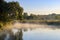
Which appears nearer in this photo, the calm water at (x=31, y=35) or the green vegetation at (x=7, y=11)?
the calm water at (x=31, y=35)

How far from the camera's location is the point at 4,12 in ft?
57.0

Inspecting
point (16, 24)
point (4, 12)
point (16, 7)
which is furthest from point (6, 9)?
point (16, 24)

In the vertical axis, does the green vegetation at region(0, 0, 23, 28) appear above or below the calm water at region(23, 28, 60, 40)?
above

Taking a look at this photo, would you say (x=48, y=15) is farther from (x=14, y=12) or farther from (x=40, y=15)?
(x=14, y=12)

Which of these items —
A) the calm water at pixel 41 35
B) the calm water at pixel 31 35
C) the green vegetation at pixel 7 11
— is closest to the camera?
the calm water at pixel 31 35

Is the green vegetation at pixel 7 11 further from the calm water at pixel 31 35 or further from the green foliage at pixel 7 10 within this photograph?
the calm water at pixel 31 35

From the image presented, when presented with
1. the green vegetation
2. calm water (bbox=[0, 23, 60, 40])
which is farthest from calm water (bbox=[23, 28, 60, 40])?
the green vegetation

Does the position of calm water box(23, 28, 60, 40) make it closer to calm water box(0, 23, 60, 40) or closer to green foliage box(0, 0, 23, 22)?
calm water box(0, 23, 60, 40)

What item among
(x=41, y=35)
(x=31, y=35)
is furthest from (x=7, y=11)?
(x=41, y=35)

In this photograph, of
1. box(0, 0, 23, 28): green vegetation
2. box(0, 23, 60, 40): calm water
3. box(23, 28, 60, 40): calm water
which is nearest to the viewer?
box(0, 23, 60, 40): calm water

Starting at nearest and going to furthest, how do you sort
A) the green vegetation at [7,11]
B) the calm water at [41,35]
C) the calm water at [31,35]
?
the calm water at [31,35] → the calm water at [41,35] → the green vegetation at [7,11]

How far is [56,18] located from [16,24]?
5.00 metres

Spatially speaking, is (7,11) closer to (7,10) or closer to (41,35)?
(7,10)

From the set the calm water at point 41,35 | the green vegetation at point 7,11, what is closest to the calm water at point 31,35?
the calm water at point 41,35
